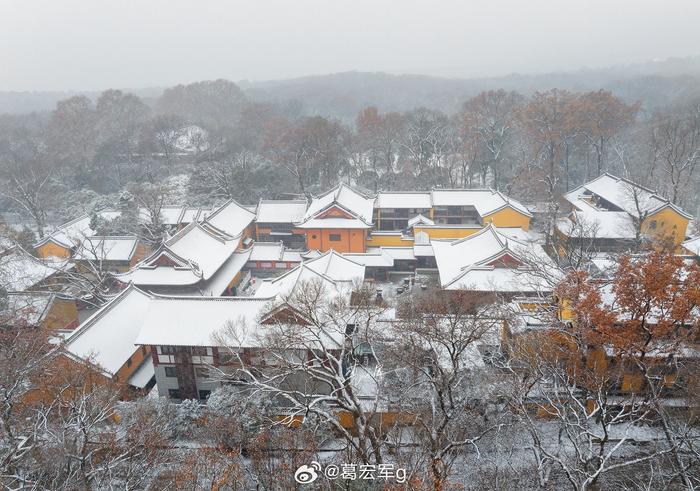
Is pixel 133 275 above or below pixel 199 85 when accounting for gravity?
below

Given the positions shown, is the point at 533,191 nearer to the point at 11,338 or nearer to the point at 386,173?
the point at 386,173

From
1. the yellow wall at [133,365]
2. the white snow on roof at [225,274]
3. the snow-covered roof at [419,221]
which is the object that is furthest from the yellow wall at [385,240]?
the yellow wall at [133,365]

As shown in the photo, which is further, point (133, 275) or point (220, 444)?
point (133, 275)

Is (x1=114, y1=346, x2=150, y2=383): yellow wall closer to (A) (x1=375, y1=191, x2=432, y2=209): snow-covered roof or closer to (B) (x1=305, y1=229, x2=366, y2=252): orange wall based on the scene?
(B) (x1=305, y1=229, x2=366, y2=252): orange wall

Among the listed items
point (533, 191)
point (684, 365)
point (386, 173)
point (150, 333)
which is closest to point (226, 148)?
point (386, 173)

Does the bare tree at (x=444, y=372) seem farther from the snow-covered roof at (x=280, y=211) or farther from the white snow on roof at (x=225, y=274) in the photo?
the snow-covered roof at (x=280, y=211)

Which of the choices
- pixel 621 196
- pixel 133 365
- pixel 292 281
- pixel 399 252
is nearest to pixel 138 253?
pixel 133 365

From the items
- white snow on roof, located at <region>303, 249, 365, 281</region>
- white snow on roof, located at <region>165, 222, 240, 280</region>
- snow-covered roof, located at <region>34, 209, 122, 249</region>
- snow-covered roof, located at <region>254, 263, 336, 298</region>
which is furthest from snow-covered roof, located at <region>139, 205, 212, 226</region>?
snow-covered roof, located at <region>254, 263, 336, 298</region>
